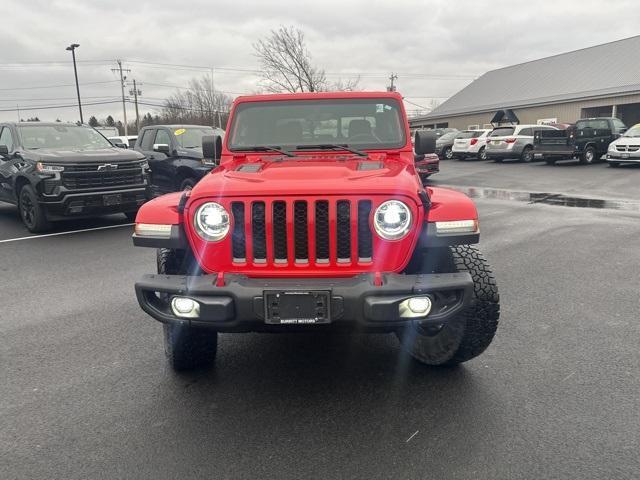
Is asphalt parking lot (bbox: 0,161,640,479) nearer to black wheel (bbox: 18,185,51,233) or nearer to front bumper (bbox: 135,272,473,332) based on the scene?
front bumper (bbox: 135,272,473,332)

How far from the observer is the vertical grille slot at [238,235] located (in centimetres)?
296

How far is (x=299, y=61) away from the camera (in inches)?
1481

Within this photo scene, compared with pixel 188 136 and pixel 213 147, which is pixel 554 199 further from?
pixel 213 147

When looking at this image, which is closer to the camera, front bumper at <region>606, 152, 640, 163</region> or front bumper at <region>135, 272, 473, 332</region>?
front bumper at <region>135, 272, 473, 332</region>

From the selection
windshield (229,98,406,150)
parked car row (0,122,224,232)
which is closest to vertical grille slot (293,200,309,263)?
windshield (229,98,406,150)

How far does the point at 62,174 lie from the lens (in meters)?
8.19

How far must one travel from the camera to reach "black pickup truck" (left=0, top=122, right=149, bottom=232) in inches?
323

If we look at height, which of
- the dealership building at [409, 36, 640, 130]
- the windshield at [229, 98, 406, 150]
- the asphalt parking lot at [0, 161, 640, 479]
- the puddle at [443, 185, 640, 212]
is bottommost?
the puddle at [443, 185, 640, 212]

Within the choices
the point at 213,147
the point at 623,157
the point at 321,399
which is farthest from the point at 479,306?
the point at 623,157

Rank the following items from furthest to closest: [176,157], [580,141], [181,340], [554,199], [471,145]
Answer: [471,145], [580,141], [554,199], [176,157], [181,340]

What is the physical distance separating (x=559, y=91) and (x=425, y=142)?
3442cm

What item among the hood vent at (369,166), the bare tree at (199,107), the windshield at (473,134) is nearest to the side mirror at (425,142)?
the hood vent at (369,166)

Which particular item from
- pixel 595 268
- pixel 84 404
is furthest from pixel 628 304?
pixel 84 404

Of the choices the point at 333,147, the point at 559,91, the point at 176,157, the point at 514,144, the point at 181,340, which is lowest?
the point at 181,340
